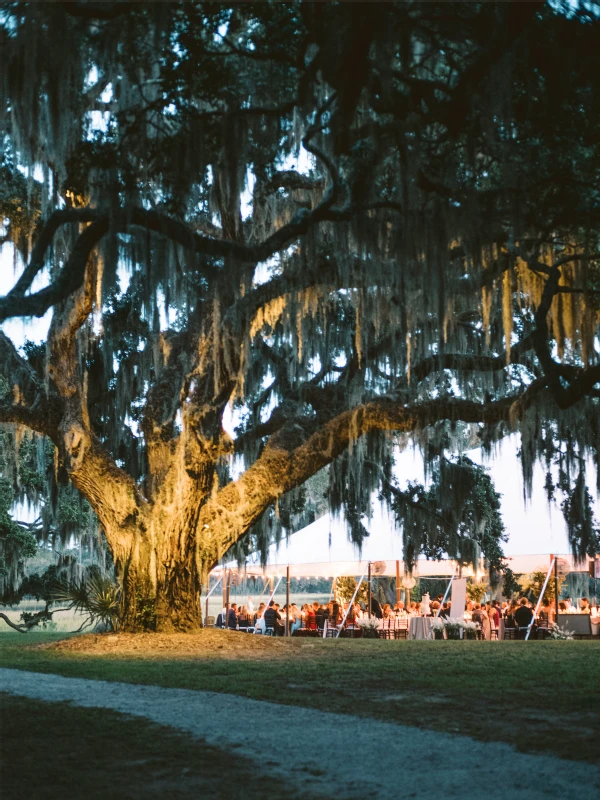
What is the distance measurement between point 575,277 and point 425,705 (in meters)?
5.95

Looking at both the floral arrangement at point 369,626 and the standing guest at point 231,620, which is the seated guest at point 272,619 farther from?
the floral arrangement at point 369,626

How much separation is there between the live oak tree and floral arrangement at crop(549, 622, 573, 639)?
3.36 m

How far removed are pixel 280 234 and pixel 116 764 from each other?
5.95m

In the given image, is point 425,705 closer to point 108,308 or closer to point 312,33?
point 312,33

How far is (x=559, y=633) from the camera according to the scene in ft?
58.6

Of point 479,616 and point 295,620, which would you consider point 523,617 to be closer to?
point 479,616

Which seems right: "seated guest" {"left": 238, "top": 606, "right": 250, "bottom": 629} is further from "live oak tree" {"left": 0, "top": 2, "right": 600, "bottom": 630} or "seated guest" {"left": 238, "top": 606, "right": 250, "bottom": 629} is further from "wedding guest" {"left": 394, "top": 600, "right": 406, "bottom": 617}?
"live oak tree" {"left": 0, "top": 2, "right": 600, "bottom": 630}

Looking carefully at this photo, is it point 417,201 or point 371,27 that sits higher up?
point 371,27

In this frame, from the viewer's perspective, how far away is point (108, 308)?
1530 centimetres

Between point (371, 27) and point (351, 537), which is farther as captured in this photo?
point (351, 537)

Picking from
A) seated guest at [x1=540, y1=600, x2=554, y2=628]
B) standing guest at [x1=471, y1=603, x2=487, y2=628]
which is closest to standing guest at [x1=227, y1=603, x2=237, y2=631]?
standing guest at [x1=471, y1=603, x2=487, y2=628]

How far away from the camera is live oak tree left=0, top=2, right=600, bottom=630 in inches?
306

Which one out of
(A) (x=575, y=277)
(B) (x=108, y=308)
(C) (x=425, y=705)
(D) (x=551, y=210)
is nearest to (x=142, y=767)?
(C) (x=425, y=705)

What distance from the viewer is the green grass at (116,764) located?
3.72m
